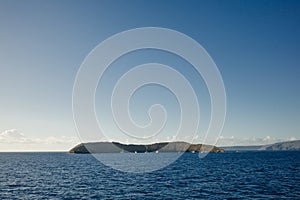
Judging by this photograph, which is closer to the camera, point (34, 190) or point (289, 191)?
point (289, 191)

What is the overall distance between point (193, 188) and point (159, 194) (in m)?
10.3

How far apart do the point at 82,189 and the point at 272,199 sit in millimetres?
37205

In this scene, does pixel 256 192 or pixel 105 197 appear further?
pixel 256 192

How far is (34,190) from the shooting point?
57.9 meters

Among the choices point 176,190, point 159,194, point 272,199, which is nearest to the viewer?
point 272,199

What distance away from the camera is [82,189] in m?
57.9

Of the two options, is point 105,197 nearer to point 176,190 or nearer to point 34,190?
point 176,190

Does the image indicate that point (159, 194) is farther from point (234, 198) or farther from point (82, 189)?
point (82, 189)

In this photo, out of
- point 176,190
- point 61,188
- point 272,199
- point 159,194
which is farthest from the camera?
point 61,188

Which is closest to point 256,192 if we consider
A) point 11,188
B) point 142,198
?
point 142,198

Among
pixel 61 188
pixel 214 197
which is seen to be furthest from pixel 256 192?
pixel 61 188

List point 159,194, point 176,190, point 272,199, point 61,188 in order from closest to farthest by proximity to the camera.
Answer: point 272,199
point 159,194
point 176,190
point 61,188

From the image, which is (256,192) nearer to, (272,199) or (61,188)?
(272,199)

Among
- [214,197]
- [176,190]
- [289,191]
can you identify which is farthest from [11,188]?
[289,191]
